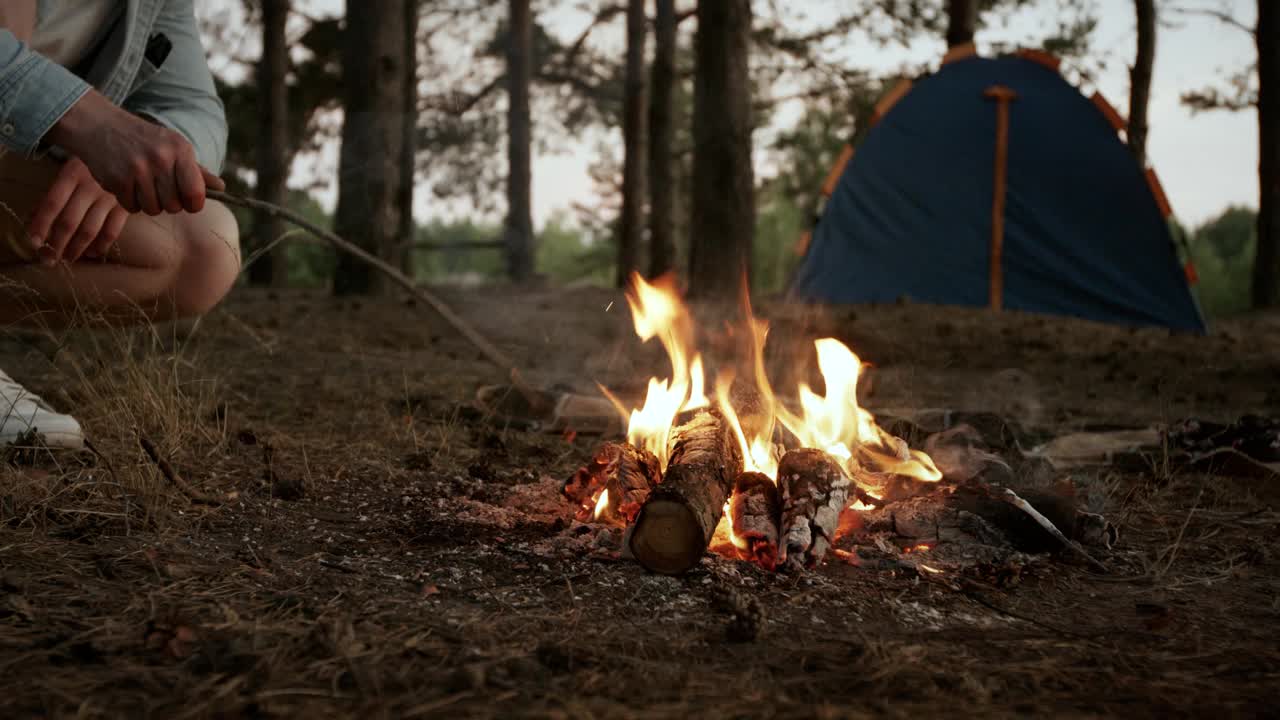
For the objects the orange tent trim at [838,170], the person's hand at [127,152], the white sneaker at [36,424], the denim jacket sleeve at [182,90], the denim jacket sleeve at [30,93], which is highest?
the orange tent trim at [838,170]

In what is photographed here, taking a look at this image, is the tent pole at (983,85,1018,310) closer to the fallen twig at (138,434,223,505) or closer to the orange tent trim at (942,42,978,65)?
the orange tent trim at (942,42,978,65)

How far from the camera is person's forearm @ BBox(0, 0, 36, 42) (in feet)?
8.00

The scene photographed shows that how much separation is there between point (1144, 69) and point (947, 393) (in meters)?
9.58

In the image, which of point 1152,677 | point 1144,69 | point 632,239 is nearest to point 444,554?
point 1152,677

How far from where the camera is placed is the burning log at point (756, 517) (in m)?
2.26

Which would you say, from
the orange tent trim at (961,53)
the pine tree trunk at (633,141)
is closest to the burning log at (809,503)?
the orange tent trim at (961,53)

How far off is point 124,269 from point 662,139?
11.6 metres

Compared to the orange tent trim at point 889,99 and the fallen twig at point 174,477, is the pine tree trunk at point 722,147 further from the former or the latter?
the fallen twig at point 174,477

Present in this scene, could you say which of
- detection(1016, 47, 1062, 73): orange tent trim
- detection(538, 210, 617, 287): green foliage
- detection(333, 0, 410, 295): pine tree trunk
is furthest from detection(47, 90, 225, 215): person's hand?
detection(538, 210, 617, 287): green foliage

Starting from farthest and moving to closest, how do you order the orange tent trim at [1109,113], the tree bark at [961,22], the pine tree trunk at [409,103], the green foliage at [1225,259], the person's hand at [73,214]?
1. the green foliage at [1225,259]
2. the pine tree trunk at [409,103]
3. the tree bark at [961,22]
4. the orange tent trim at [1109,113]
5. the person's hand at [73,214]

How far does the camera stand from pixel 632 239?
46.9 feet

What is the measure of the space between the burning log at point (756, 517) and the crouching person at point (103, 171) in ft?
4.79

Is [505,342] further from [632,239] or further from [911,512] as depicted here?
[632,239]

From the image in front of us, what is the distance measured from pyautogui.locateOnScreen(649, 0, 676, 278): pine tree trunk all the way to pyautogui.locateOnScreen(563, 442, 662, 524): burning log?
1043 centimetres
